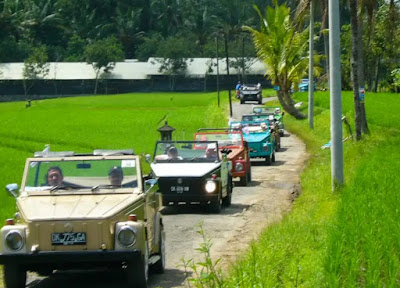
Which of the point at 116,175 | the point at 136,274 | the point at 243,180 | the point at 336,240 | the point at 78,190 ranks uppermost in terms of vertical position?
the point at 116,175

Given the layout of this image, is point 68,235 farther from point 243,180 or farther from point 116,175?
point 243,180

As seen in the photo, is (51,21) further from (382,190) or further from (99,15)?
(382,190)

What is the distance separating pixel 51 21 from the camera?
385 ft

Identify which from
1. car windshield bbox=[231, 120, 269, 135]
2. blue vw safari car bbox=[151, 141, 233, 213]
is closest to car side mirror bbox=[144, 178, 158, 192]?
blue vw safari car bbox=[151, 141, 233, 213]

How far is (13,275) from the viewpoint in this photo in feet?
36.5

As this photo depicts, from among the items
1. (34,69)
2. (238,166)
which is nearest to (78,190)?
(238,166)

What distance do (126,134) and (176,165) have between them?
25.0 metres

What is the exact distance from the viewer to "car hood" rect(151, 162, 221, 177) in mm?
19406

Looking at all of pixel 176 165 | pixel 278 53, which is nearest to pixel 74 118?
pixel 278 53

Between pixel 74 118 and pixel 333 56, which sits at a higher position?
pixel 333 56

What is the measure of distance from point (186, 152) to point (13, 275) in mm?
9867

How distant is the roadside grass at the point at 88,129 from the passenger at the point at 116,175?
477 centimetres

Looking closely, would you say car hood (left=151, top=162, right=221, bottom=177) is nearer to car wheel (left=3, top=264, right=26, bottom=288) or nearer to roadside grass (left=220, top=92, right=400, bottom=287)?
roadside grass (left=220, top=92, right=400, bottom=287)

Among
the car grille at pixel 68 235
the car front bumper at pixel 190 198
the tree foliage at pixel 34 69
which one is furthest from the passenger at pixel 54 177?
the tree foliage at pixel 34 69
